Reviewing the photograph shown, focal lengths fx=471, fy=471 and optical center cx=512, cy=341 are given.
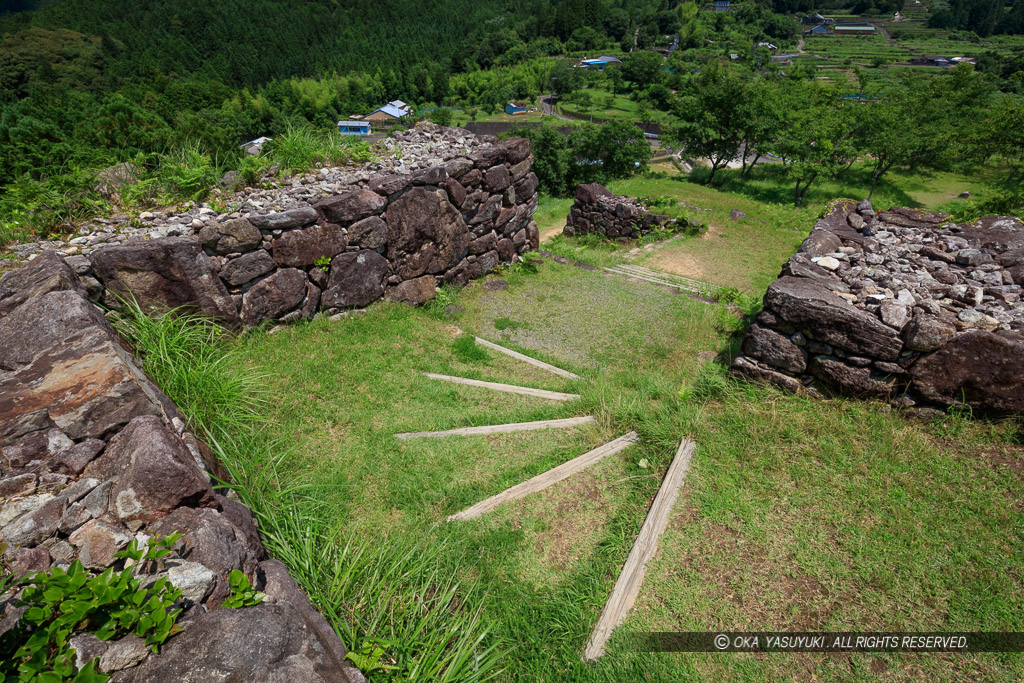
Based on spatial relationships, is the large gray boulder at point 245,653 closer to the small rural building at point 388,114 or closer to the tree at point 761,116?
the tree at point 761,116

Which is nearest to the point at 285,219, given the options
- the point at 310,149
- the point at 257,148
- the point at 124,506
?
the point at 310,149

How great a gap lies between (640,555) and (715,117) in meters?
24.8

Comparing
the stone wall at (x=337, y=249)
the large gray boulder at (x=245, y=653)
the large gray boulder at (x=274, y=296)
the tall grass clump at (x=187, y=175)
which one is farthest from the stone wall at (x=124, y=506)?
the tall grass clump at (x=187, y=175)

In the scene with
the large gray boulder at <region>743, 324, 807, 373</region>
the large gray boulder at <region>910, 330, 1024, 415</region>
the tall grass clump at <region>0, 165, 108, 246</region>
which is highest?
the tall grass clump at <region>0, 165, 108, 246</region>

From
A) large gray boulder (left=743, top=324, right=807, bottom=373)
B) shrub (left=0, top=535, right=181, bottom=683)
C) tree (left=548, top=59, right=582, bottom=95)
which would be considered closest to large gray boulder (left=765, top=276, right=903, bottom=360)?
large gray boulder (left=743, top=324, right=807, bottom=373)

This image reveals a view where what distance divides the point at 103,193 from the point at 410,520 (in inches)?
222

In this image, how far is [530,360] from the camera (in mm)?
6359

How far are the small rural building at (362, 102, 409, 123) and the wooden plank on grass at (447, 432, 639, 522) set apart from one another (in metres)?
77.8

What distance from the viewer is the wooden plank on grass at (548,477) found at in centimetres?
379

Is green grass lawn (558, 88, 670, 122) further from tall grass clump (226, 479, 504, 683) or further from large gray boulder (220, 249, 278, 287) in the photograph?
tall grass clump (226, 479, 504, 683)

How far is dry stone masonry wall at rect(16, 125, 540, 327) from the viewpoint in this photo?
493 cm

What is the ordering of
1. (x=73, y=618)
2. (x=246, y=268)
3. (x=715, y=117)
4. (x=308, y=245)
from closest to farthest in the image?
(x=73, y=618)
(x=246, y=268)
(x=308, y=245)
(x=715, y=117)

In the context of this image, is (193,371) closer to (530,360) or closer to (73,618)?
(73,618)

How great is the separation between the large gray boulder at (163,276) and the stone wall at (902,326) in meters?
5.98
